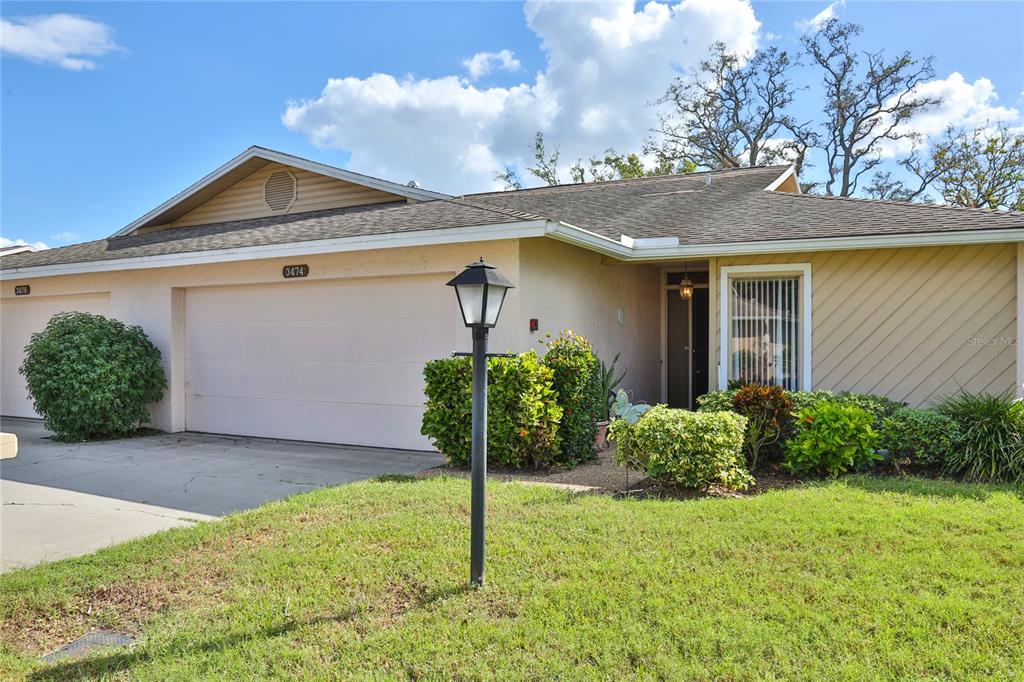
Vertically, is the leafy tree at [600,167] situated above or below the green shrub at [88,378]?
above

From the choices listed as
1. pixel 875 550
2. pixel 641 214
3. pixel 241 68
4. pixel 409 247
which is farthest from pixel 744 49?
pixel 875 550

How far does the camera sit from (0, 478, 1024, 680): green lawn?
3.08 m

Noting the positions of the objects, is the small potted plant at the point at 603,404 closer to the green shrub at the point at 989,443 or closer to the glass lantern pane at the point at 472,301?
the green shrub at the point at 989,443

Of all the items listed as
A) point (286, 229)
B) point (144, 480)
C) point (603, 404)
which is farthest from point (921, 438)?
point (286, 229)

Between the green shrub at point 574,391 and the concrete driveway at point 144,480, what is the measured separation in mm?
1643

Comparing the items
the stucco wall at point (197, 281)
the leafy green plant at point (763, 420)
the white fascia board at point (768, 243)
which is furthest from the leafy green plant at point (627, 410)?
the white fascia board at point (768, 243)

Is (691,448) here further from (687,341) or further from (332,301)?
(687,341)

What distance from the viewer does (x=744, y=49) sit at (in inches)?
1035

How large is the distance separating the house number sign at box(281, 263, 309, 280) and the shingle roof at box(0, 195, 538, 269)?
0.43 m

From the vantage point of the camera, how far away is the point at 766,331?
8.57 metres

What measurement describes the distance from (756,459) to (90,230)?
14.9 m

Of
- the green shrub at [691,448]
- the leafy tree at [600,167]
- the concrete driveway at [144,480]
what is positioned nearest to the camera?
the concrete driveway at [144,480]

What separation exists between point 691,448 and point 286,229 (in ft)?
22.4

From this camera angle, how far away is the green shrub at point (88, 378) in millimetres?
9383
